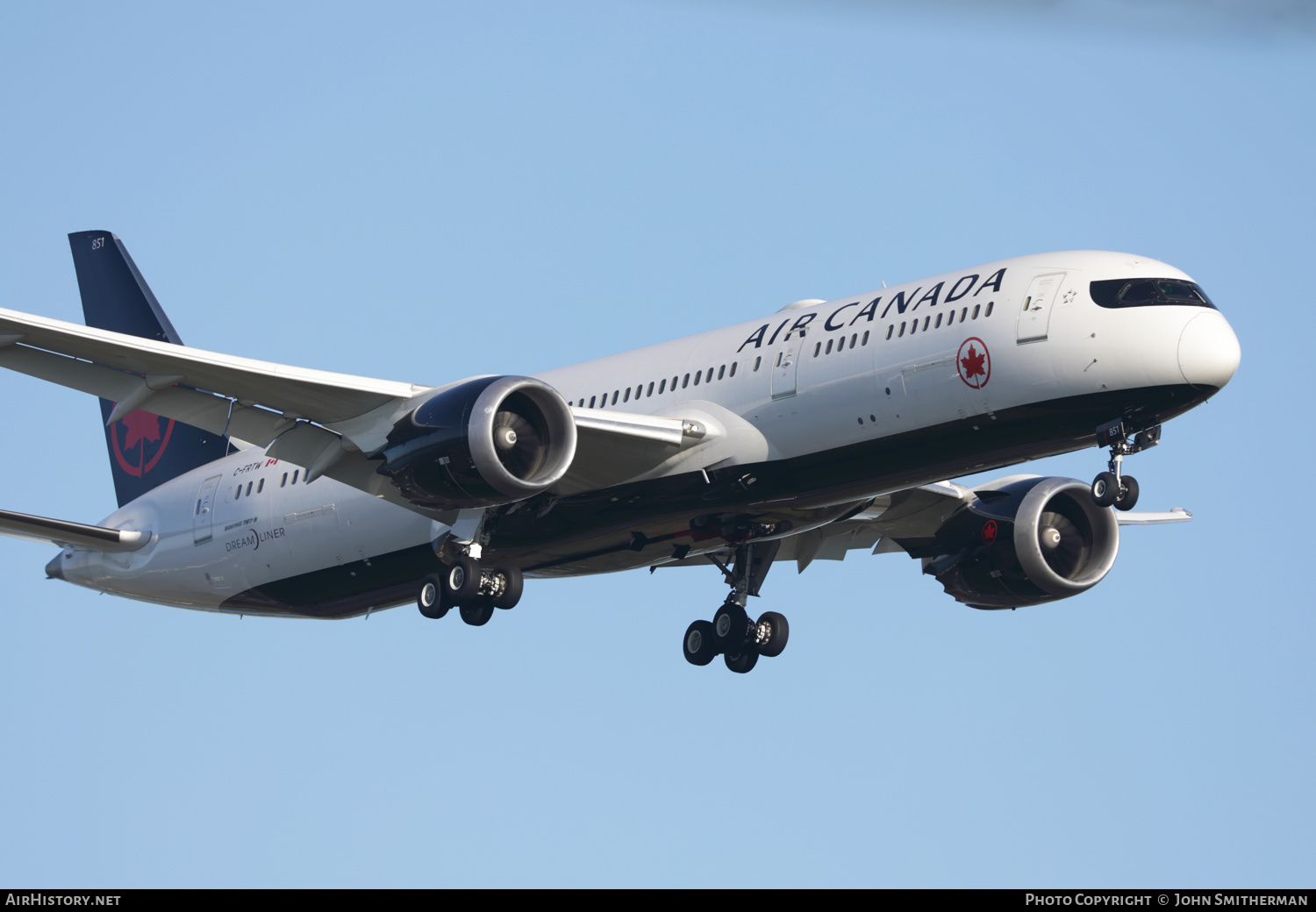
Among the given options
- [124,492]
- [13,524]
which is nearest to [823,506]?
[13,524]

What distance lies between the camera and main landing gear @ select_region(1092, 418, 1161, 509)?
29625mm

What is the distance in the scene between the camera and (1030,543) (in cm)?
3812

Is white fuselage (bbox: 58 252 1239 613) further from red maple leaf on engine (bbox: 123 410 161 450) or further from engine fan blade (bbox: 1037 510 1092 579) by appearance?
engine fan blade (bbox: 1037 510 1092 579)

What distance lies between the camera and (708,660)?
1523 inches

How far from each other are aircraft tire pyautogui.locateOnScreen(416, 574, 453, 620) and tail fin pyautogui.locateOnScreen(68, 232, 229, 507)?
389 inches

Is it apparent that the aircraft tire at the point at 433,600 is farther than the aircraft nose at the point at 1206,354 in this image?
Yes

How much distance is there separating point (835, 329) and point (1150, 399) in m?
5.70

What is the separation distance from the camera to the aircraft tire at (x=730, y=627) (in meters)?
38.0

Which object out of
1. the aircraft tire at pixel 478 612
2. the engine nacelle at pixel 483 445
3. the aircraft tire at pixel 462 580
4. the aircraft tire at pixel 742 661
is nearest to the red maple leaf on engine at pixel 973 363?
the engine nacelle at pixel 483 445

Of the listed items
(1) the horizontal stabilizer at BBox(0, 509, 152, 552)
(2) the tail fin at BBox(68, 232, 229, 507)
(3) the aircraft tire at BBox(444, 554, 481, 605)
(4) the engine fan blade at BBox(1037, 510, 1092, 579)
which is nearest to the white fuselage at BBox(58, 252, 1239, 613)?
(3) the aircraft tire at BBox(444, 554, 481, 605)

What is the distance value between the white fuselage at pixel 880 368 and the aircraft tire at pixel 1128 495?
1152mm

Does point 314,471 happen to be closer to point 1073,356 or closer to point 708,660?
point 708,660

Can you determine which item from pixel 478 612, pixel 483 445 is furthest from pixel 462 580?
pixel 483 445

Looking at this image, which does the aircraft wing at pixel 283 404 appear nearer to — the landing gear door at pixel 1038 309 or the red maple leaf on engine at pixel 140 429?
the landing gear door at pixel 1038 309
